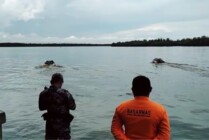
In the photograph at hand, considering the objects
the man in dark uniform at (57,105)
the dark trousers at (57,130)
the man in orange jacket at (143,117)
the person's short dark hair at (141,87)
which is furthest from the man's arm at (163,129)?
the dark trousers at (57,130)

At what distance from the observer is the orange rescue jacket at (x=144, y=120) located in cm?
518

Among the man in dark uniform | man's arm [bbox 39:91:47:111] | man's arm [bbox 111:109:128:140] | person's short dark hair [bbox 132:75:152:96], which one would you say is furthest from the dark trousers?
person's short dark hair [bbox 132:75:152:96]

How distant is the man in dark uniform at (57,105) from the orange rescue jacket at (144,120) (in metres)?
2.65

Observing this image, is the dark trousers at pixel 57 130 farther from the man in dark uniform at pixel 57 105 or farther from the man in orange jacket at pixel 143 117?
the man in orange jacket at pixel 143 117

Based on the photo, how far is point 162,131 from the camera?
5.23m

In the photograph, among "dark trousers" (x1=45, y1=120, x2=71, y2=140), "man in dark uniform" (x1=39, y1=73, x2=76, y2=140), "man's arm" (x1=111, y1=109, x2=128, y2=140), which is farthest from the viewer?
"dark trousers" (x1=45, y1=120, x2=71, y2=140)

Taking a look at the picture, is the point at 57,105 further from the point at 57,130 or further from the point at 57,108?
the point at 57,130

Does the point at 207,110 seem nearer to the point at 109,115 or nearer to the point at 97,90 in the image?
the point at 109,115

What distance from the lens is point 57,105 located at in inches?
307

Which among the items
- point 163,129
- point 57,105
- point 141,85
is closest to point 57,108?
point 57,105

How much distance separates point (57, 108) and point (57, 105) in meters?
0.08

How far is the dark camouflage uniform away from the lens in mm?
7789

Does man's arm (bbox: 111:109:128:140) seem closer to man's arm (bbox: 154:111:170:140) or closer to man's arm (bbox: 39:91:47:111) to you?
man's arm (bbox: 154:111:170:140)

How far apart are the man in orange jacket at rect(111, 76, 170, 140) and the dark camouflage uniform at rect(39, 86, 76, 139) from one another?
8.69 feet
